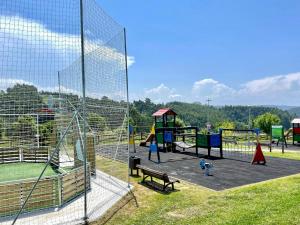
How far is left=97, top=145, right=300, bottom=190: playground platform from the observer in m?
9.23

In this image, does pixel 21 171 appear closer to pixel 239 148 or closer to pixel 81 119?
pixel 81 119

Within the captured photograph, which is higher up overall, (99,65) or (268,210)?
(99,65)

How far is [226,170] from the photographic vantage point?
36.4 feet

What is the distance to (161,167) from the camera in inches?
479

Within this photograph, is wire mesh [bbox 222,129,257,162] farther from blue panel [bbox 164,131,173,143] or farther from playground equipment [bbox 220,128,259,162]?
blue panel [bbox 164,131,173,143]

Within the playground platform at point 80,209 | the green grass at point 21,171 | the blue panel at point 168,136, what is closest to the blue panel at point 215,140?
the blue panel at point 168,136

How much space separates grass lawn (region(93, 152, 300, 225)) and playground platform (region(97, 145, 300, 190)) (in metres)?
0.74

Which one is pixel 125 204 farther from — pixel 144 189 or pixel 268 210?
Answer: pixel 268 210

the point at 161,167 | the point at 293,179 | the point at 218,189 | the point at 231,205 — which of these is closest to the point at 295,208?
the point at 231,205

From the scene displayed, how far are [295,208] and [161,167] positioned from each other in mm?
6362

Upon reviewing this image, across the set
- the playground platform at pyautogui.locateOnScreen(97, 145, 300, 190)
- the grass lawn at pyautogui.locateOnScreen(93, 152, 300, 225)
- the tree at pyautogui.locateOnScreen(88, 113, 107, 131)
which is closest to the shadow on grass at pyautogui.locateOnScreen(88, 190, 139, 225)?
the grass lawn at pyautogui.locateOnScreen(93, 152, 300, 225)

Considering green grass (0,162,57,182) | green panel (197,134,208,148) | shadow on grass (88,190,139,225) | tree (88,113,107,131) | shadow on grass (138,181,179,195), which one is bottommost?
shadow on grass (88,190,139,225)

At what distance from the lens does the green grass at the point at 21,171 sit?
396 inches

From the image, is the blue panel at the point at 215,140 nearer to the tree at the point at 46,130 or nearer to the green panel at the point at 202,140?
the green panel at the point at 202,140
